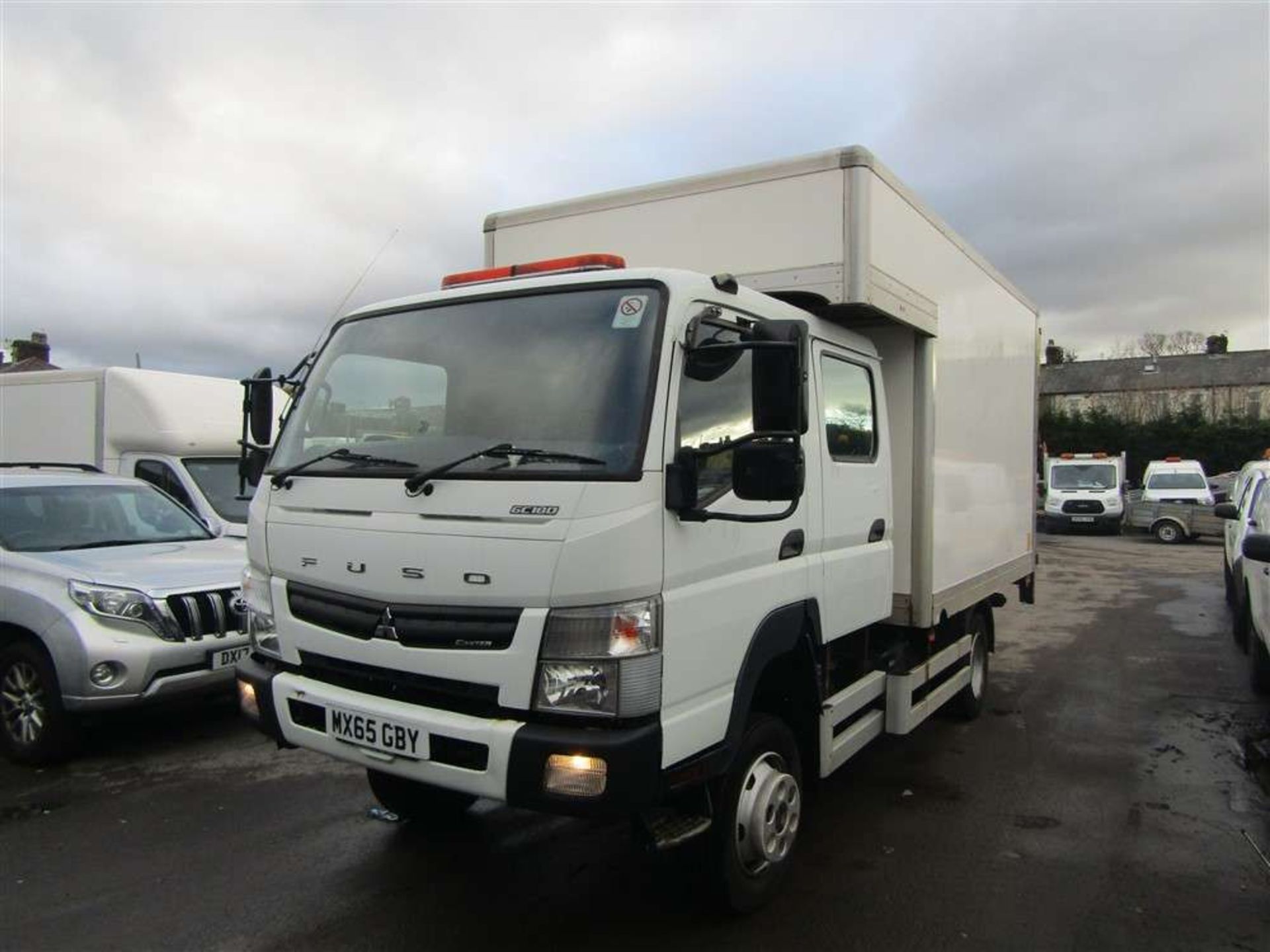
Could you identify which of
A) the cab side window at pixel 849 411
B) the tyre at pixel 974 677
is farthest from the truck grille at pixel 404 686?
the tyre at pixel 974 677

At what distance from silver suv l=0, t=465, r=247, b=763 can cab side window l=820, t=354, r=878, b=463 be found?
12.9ft

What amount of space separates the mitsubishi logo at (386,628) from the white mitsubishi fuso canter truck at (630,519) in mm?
12

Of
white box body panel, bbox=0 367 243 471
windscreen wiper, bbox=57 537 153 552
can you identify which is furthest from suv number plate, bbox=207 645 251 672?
white box body panel, bbox=0 367 243 471

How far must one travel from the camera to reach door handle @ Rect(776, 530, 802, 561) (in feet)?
12.2

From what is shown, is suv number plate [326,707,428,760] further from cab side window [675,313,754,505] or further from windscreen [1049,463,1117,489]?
windscreen [1049,463,1117,489]

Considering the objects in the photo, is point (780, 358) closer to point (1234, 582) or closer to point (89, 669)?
point (89, 669)

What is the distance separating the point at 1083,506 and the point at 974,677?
2031 cm

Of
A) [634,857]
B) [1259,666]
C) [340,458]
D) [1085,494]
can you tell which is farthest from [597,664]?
[1085,494]

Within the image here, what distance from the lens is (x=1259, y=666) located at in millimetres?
7301

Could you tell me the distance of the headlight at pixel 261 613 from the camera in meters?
3.72

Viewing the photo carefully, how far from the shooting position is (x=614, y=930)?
3570 millimetres

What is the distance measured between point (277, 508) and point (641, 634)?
68.2 inches

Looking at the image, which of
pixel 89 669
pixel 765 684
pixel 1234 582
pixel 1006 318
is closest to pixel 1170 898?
pixel 765 684

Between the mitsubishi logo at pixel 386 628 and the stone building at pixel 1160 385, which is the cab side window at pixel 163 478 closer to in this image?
the mitsubishi logo at pixel 386 628
